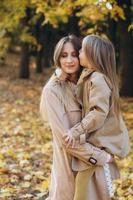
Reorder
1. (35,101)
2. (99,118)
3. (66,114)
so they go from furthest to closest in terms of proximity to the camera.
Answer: (35,101) < (66,114) < (99,118)

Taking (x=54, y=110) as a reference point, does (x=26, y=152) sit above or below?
below

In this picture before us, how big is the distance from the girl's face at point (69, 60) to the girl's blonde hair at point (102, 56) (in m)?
0.21

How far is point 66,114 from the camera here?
3.99 meters

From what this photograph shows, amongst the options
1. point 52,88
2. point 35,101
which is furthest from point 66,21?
point 52,88

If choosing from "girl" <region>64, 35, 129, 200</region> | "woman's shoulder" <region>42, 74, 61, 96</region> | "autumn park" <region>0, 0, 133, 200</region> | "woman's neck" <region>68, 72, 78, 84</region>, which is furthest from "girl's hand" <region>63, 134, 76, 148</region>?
"autumn park" <region>0, 0, 133, 200</region>

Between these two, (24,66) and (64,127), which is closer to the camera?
(64,127)

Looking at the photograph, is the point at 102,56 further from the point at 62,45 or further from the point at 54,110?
the point at 54,110

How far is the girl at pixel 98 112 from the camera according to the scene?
3781 millimetres

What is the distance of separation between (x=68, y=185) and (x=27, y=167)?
353 centimetres

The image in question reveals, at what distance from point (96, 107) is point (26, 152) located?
5039 mm

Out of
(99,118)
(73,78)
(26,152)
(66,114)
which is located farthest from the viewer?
(26,152)

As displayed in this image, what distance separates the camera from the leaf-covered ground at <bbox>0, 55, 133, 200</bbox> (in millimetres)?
6301

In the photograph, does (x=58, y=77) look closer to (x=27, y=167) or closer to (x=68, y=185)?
(x=68, y=185)

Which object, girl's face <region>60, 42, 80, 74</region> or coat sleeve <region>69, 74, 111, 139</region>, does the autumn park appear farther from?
girl's face <region>60, 42, 80, 74</region>
